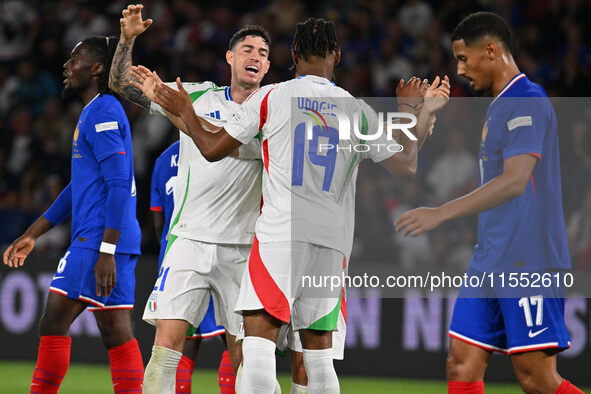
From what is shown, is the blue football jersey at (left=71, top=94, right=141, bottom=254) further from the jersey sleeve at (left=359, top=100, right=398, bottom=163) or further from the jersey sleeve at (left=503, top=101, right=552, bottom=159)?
the jersey sleeve at (left=503, top=101, right=552, bottom=159)

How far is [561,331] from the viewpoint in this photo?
13.3ft

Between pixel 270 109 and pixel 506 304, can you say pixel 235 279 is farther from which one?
pixel 506 304

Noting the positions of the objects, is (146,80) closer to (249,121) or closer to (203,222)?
(249,121)

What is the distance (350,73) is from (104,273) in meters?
6.81

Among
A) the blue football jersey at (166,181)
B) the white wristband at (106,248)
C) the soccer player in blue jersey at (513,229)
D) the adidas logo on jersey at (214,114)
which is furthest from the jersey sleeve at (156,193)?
the soccer player in blue jersey at (513,229)

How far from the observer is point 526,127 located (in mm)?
4000

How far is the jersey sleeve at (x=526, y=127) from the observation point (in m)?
3.96

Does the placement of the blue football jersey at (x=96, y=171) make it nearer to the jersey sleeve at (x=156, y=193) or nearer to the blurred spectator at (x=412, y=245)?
the jersey sleeve at (x=156, y=193)

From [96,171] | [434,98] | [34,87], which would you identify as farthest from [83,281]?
[34,87]

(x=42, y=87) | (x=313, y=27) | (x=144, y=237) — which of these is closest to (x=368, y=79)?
(x=144, y=237)

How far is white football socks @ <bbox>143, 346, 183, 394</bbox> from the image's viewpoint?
15.0 ft

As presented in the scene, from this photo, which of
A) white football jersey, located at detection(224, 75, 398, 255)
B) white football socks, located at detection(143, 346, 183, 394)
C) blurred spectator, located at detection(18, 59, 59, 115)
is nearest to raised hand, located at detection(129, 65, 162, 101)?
white football jersey, located at detection(224, 75, 398, 255)

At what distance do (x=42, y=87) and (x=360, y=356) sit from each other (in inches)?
252

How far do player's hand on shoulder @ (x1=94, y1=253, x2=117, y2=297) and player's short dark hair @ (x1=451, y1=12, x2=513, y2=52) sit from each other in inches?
94.4
